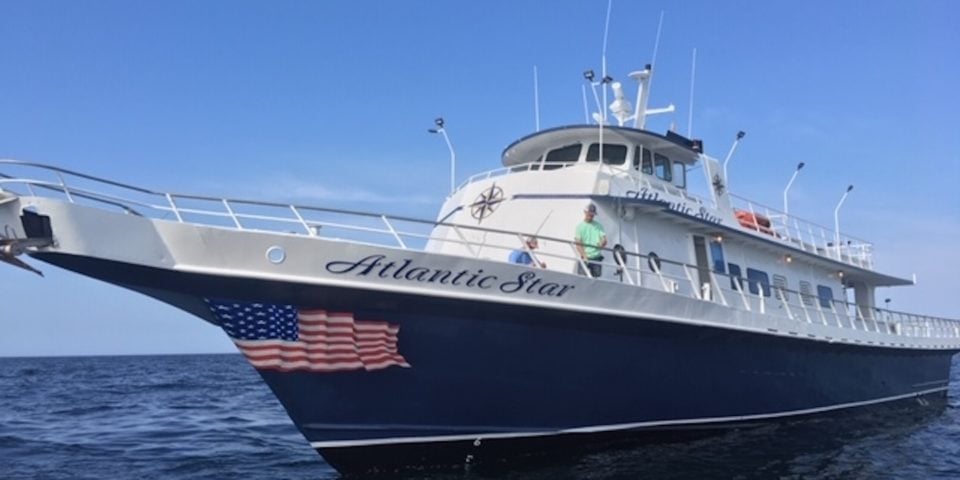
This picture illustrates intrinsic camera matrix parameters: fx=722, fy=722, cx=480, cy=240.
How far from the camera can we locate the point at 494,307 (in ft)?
26.3

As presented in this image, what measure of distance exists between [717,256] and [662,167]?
1801 millimetres

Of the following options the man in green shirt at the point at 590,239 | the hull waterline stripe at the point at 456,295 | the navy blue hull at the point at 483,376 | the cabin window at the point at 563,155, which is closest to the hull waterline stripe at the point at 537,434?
the navy blue hull at the point at 483,376

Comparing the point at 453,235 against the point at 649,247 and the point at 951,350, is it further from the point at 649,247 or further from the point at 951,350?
the point at 951,350

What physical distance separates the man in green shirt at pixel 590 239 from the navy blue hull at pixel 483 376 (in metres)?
0.98

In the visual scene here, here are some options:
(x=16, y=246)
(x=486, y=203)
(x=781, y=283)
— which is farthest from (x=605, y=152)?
(x=16, y=246)

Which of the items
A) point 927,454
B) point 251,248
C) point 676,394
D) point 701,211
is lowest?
point 927,454

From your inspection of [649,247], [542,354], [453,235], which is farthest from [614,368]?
[453,235]

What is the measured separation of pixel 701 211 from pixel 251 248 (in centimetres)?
786

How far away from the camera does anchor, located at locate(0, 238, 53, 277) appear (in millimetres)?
6148

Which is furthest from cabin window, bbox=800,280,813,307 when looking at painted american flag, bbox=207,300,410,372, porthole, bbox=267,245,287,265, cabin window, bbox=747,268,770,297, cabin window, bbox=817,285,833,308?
porthole, bbox=267,245,287,265

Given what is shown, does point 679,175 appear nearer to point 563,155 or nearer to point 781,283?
point 563,155

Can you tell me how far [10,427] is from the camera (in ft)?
42.8

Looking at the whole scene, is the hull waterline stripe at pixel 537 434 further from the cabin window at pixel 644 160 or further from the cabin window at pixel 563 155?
the cabin window at pixel 563 155

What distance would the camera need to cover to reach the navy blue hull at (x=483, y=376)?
24.4 ft
